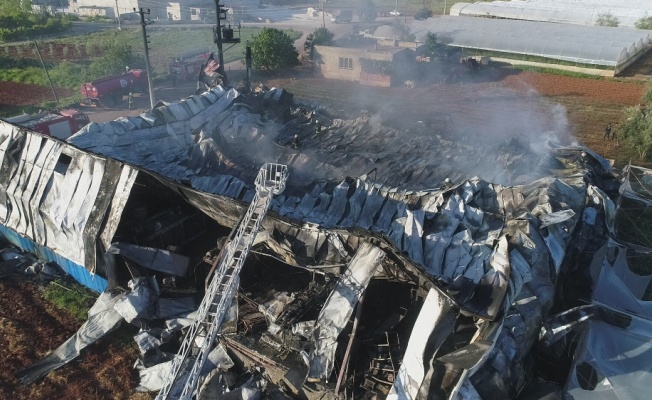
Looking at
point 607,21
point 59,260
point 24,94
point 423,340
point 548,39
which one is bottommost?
point 59,260

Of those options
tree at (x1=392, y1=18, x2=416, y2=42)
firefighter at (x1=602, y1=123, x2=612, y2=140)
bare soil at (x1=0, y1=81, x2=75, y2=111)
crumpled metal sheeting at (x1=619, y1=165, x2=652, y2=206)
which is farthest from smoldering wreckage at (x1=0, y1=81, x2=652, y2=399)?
tree at (x1=392, y1=18, x2=416, y2=42)

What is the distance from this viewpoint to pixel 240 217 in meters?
9.80

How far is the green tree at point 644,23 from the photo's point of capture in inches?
1709

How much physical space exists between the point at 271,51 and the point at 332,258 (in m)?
26.8

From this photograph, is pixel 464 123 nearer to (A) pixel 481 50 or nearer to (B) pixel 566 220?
(B) pixel 566 220

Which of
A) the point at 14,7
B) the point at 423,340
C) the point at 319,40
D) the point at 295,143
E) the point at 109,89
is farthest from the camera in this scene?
the point at 14,7

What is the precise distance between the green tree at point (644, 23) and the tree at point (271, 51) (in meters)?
32.2

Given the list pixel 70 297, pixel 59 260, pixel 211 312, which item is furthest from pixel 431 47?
pixel 211 312

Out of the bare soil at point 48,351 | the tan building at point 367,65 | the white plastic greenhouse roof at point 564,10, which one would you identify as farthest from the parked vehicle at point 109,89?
the white plastic greenhouse roof at point 564,10

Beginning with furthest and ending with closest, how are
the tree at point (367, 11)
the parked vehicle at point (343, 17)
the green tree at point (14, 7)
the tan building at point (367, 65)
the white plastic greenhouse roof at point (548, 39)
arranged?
the tree at point (367, 11), the parked vehicle at point (343, 17), the green tree at point (14, 7), the white plastic greenhouse roof at point (548, 39), the tan building at point (367, 65)

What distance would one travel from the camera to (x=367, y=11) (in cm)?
5662

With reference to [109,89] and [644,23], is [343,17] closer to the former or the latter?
[644,23]

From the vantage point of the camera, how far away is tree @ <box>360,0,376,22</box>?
177 ft

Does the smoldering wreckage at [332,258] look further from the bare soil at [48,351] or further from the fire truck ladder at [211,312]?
the bare soil at [48,351]
